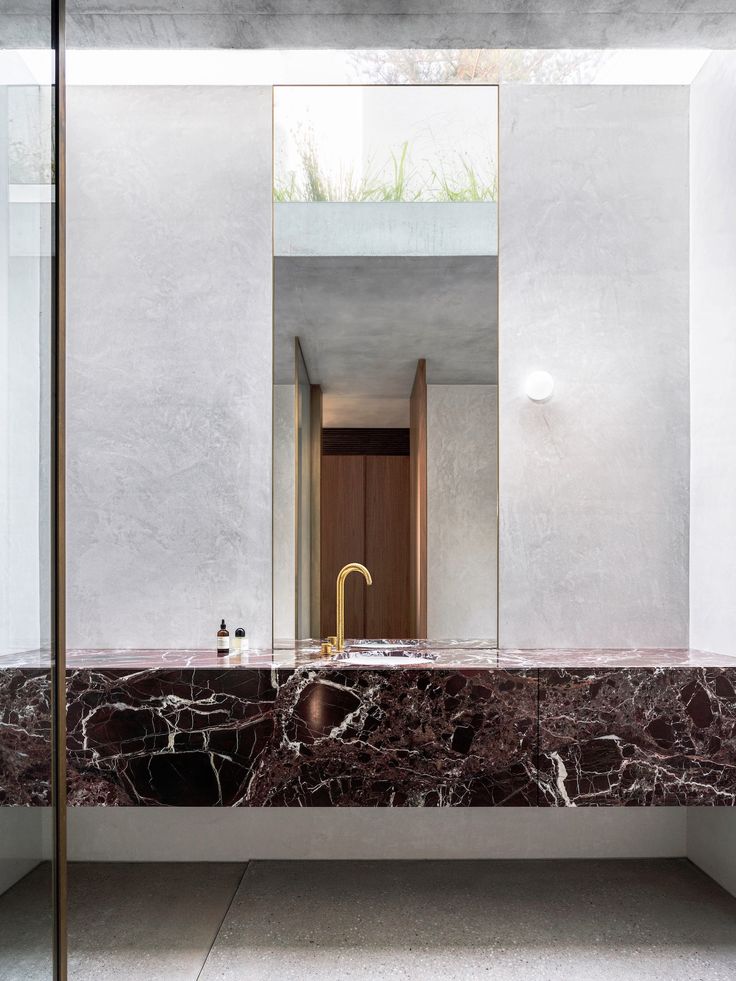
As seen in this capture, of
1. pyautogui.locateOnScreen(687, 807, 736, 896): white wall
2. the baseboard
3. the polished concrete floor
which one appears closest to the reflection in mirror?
the baseboard

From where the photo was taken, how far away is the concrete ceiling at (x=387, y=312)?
2.87 meters

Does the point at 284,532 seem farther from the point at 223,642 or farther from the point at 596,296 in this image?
the point at 596,296

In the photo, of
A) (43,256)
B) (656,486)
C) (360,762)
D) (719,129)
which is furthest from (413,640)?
(719,129)

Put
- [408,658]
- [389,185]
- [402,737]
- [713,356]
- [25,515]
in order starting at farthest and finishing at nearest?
[389,185]
[713,356]
[408,658]
[402,737]
[25,515]

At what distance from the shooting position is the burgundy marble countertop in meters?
2.34

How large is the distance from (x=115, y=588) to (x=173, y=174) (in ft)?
5.37

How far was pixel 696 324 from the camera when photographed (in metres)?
2.86

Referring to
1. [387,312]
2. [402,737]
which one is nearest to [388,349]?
[387,312]

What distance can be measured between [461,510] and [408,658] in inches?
23.6

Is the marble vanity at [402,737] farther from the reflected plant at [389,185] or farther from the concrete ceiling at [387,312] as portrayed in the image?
the reflected plant at [389,185]

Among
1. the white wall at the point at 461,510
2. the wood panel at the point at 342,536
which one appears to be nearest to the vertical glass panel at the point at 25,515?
the wood panel at the point at 342,536

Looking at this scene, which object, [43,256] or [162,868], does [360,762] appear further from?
[43,256]

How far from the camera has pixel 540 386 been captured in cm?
286

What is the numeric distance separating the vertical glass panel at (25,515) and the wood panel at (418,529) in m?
1.83
